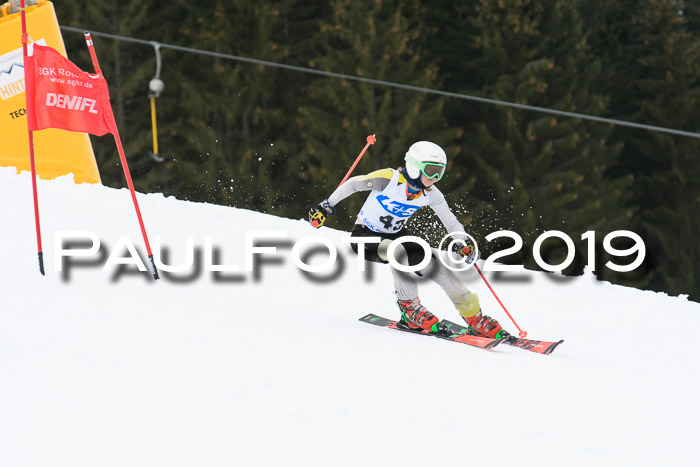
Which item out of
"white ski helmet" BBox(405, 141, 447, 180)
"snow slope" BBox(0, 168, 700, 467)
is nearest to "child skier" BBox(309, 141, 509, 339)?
"white ski helmet" BBox(405, 141, 447, 180)

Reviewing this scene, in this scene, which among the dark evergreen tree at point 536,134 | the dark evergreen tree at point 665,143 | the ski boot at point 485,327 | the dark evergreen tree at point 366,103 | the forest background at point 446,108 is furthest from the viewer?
the dark evergreen tree at point 665,143

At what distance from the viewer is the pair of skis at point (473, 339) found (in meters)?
6.07

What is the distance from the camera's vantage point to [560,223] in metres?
22.0

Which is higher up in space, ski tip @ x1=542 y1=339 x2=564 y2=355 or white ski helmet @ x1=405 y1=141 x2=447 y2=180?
white ski helmet @ x1=405 y1=141 x2=447 y2=180

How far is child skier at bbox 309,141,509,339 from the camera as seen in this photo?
619 centimetres

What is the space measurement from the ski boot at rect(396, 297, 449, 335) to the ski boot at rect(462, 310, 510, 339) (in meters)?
0.21

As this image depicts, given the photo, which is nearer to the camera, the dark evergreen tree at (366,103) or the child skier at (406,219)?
the child skier at (406,219)

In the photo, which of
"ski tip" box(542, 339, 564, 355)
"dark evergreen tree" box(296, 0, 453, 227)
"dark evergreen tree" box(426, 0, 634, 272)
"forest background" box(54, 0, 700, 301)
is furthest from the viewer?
"forest background" box(54, 0, 700, 301)

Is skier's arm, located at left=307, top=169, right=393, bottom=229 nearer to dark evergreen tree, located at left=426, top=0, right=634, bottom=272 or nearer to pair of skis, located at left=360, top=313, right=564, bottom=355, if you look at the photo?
pair of skis, located at left=360, top=313, right=564, bottom=355

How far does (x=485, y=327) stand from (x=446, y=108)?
57.7 ft

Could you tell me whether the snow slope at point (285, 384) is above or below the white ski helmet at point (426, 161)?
below

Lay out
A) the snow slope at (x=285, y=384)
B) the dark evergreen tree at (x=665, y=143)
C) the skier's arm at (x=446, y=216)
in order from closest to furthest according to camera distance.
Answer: the snow slope at (x=285, y=384) < the skier's arm at (x=446, y=216) < the dark evergreen tree at (x=665, y=143)

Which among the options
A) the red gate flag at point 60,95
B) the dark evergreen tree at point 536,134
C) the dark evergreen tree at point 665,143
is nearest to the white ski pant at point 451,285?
the red gate flag at point 60,95

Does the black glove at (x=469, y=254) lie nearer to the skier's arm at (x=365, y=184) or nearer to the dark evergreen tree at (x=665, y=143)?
the skier's arm at (x=365, y=184)
